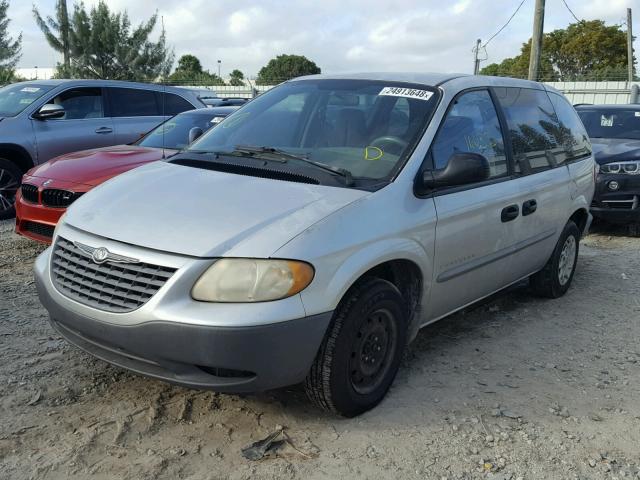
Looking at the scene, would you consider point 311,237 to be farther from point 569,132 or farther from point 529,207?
point 569,132

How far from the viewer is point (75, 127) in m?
8.31

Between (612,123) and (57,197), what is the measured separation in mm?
7492

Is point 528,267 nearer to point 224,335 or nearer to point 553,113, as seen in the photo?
point 553,113

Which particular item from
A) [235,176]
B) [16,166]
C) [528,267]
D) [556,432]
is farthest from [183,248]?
[16,166]

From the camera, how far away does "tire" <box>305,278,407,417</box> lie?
9.81ft

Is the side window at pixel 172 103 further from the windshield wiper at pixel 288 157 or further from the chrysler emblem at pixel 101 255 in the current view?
the chrysler emblem at pixel 101 255

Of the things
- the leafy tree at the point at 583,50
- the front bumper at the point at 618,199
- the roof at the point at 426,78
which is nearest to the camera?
the roof at the point at 426,78

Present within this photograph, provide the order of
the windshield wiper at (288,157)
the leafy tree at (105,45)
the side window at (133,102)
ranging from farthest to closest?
the leafy tree at (105,45), the side window at (133,102), the windshield wiper at (288,157)

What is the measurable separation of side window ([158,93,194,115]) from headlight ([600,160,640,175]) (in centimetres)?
573

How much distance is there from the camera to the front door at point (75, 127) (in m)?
7.98

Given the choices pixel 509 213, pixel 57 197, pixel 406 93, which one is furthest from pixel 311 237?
pixel 57 197

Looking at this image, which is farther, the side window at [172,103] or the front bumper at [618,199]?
the side window at [172,103]

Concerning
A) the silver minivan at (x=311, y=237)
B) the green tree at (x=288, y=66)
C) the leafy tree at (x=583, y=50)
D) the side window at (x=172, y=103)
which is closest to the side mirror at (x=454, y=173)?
the silver minivan at (x=311, y=237)

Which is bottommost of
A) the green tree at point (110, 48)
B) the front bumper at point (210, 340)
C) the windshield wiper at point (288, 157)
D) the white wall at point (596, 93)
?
the front bumper at point (210, 340)
